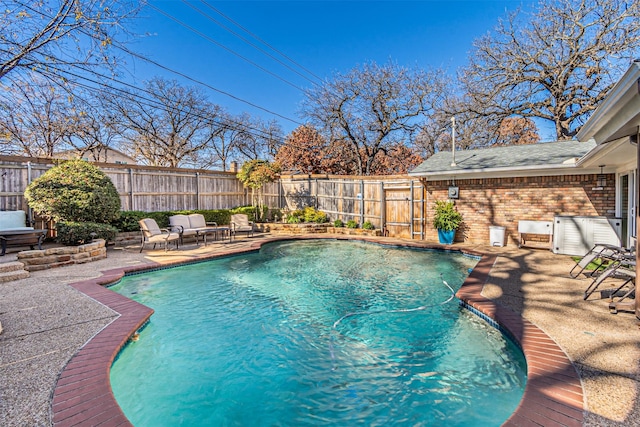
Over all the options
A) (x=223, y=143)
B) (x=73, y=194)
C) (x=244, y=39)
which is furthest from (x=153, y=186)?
(x=223, y=143)

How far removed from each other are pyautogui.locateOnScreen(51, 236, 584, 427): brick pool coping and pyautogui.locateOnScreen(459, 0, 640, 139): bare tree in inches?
522

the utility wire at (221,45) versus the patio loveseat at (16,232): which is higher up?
the utility wire at (221,45)

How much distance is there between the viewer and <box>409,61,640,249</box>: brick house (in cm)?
741

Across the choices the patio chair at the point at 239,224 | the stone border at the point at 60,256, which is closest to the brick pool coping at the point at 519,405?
the stone border at the point at 60,256

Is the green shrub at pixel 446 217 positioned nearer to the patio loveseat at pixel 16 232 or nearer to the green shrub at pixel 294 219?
the green shrub at pixel 294 219

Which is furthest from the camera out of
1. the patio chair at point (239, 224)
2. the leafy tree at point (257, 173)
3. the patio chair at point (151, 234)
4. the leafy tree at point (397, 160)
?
the leafy tree at point (397, 160)

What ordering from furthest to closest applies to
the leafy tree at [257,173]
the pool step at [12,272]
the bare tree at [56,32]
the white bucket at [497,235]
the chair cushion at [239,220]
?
1. the leafy tree at [257,173]
2. the chair cushion at [239,220]
3. the white bucket at [497,235]
4. the pool step at [12,272]
5. the bare tree at [56,32]

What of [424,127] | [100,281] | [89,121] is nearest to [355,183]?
[100,281]

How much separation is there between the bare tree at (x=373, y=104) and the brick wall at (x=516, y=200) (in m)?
11.1

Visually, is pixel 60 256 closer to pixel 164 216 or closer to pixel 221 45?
pixel 164 216

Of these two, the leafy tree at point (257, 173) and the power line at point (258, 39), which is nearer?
the power line at point (258, 39)

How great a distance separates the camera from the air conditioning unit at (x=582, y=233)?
23.2ft

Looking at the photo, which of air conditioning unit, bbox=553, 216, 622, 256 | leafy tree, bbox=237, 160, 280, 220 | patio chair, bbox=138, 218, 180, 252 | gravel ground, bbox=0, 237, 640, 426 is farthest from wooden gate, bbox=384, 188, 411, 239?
patio chair, bbox=138, 218, 180, 252

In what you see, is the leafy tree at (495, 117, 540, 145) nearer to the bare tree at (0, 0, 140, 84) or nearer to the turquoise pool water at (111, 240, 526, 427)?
the turquoise pool water at (111, 240, 526, 427)
